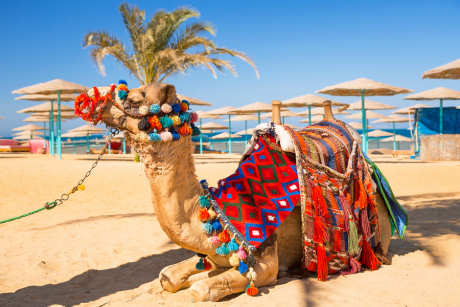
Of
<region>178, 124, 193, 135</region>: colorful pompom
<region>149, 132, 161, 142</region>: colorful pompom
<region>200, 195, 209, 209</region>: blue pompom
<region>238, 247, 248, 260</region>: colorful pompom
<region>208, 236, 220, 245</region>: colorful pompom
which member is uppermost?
<region>178, 124, 193, 135</region>: colorful pompom

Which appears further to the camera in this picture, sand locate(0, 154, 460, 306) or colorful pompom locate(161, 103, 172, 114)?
sand locate(0, 154, 460, 306)

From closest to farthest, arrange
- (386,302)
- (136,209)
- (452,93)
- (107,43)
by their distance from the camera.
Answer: (386,302), (136,209), (107,43), (452,93)

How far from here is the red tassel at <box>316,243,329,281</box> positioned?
3.40m

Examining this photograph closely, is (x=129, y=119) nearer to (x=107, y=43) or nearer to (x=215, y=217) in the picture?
(x=215, y=217)

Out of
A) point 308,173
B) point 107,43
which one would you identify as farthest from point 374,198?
point 107,43

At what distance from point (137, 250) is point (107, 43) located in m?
10.8

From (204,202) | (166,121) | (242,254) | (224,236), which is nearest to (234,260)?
(242,254)

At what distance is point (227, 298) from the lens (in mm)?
3125

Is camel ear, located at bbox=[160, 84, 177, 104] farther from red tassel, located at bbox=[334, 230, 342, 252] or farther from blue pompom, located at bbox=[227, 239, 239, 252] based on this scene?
red tassel, located at bbox=[334, 230, 342, 252]

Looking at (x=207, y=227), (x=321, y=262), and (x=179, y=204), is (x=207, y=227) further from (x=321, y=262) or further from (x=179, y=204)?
(x=321, y=262)

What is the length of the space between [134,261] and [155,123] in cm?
248

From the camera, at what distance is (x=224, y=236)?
3004 millimetres

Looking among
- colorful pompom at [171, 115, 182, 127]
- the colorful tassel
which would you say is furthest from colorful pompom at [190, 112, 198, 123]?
the colorful tassel

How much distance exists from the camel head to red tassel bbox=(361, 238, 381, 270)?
7.12ft
